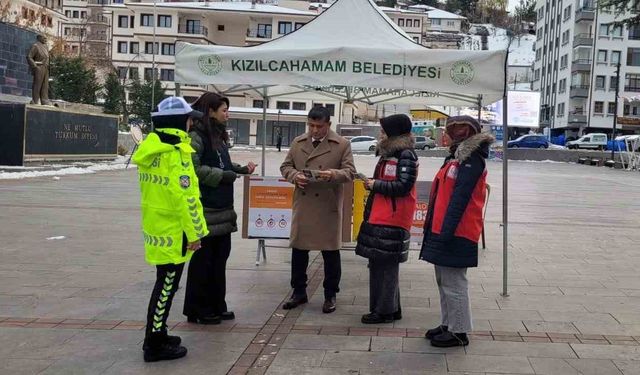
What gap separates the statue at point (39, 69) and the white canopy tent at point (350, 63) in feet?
64.4

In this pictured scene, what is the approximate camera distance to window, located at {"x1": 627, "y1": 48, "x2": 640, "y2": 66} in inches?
2911

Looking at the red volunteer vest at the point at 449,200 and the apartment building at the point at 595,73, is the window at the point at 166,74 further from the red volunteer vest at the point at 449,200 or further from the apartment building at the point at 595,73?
the red volunteer vest at the point at 449,200

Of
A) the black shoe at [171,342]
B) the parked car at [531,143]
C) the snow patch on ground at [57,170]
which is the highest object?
the parked car at [531,143]

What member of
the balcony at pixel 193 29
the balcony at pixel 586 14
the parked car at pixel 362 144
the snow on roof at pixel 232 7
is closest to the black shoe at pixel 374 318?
the parked car at pixel 362 144

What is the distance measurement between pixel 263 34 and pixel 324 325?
7248 cm

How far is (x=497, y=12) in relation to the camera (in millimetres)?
139500

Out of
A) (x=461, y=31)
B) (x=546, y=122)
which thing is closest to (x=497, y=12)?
(x=461, y=31)

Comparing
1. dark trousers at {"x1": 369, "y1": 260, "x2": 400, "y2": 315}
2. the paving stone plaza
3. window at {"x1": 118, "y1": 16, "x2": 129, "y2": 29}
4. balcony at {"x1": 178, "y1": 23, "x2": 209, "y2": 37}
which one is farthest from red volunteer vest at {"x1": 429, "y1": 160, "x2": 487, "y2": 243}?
window at {"x1": 118, "y1": 16, "x2": 129, "y2": 29}

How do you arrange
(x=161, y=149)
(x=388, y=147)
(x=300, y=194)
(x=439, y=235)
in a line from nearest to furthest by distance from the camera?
1. (x=161, y=149)
2. (x=439, y=235)
3. (x=388, y=147)
4. (x=300, y=194)

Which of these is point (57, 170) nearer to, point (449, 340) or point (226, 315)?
point (226, 315)

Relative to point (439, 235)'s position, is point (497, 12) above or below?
above

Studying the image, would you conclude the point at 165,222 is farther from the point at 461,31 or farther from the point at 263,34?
the point at 461,31

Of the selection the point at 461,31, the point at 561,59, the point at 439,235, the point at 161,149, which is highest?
the point at 461,31

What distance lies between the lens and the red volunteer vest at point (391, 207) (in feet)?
18.1
